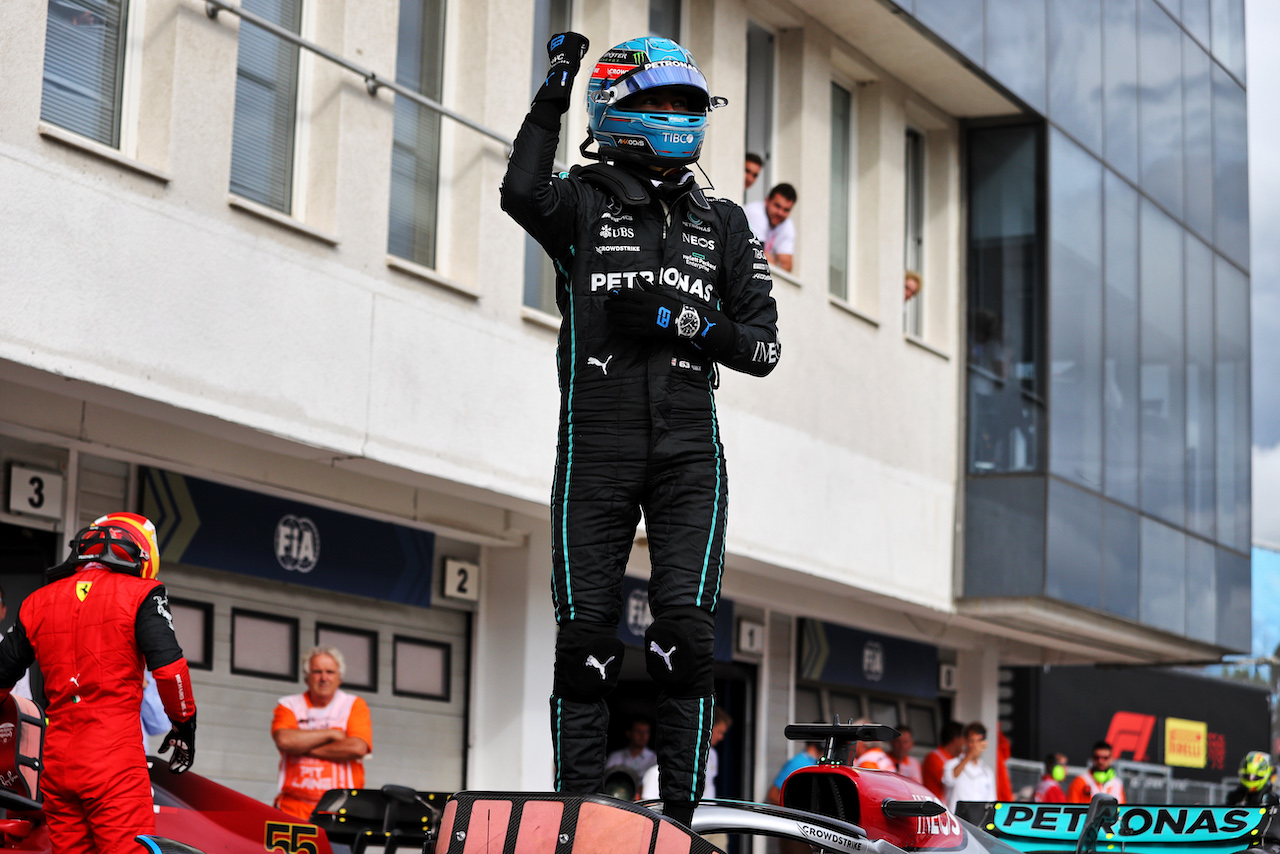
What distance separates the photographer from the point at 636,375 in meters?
4.80

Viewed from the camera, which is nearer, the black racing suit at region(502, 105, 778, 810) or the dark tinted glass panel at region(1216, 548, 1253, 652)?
the black racing suit at region(502, 105, 778, 810)

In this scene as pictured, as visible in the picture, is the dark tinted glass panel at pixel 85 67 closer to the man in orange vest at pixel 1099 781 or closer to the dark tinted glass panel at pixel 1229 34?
the man in orange vest at pixel 1099 781

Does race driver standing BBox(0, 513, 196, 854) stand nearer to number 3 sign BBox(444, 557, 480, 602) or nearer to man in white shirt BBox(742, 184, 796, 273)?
number 3 sign BBox(444, 557, 480, 602)

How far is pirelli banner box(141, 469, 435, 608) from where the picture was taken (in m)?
11.5

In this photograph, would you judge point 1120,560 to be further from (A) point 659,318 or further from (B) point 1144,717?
(A) point 659,318

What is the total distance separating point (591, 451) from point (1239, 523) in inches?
777

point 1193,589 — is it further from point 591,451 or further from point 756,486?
point 591,451

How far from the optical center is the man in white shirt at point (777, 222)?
15.7m

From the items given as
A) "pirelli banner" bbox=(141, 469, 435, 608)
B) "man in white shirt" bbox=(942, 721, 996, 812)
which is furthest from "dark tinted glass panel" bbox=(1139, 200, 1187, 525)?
"pirelli banner" bbox=(141, 469, 435, 608)

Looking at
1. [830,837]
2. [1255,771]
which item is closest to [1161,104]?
[1255,771]

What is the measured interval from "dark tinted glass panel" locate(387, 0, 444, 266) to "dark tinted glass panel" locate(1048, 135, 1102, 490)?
8.43 metres

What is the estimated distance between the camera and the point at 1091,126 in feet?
65.3

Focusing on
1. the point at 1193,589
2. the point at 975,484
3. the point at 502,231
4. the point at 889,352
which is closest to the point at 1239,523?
the point at 1193,589

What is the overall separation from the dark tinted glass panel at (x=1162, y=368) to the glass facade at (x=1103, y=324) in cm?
3
